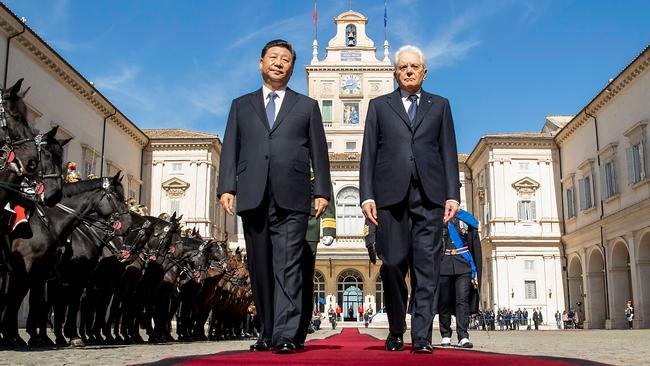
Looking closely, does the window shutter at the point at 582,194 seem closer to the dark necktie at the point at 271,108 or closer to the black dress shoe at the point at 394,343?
the black dress shoe at the point at 394,343

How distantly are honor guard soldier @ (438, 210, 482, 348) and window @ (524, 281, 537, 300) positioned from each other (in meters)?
35.4

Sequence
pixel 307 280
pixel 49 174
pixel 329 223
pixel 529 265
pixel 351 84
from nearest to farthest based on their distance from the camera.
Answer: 1. pixel 307 280
2. pixel 329 223
3. pixel 49 174
4. pixel 529 265
5. pixel 351 84

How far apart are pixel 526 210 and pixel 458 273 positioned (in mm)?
37210

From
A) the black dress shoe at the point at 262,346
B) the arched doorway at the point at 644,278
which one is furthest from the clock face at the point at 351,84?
the black dress shoe at the point at 262,346

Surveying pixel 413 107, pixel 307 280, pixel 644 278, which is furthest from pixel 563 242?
pixel 307 280

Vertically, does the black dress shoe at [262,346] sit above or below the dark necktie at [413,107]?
below

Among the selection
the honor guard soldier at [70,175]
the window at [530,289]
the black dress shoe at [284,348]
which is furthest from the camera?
the window at [530,289]

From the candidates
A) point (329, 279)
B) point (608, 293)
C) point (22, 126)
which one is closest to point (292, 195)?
point (22, 126)

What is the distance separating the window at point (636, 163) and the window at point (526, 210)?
12801 millimetres

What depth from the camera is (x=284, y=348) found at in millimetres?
4742

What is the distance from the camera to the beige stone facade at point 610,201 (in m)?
30.8

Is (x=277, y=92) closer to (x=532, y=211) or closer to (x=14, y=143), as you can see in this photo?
(x=14, y=143)

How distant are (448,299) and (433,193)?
4.63 metres

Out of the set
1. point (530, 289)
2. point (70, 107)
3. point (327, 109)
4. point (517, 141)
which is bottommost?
point (530, 289)
